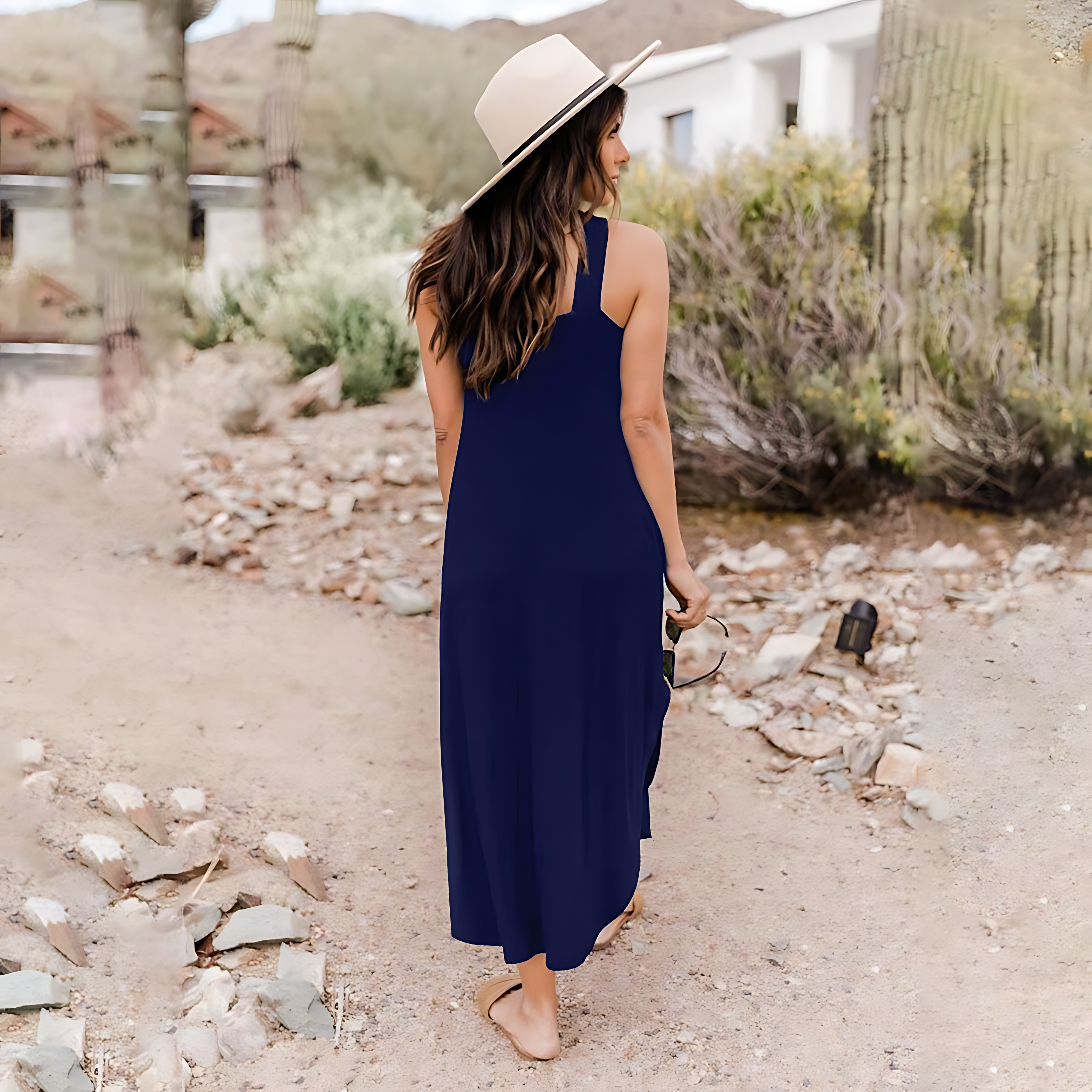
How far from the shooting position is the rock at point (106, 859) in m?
2.75

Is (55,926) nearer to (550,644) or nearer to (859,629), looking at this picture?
(550,644)

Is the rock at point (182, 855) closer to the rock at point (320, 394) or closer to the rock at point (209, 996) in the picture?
the rock at point (209, 996)

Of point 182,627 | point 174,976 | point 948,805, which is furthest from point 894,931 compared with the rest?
point 182,627

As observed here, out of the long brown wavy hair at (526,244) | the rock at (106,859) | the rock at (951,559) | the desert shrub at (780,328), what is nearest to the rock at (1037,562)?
the rock at (951,559)

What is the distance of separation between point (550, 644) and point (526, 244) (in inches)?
27.3

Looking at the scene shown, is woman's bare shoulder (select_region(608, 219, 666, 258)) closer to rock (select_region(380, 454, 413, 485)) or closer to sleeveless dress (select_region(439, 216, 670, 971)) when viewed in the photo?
sleeveless dress (select_region(439, 216, 670, 971))

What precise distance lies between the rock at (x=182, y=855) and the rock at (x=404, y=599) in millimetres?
1755

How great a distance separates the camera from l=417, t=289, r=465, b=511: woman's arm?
1.89m

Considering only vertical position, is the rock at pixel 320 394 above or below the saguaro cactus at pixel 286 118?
below

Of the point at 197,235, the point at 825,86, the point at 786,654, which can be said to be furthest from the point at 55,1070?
the point at 197,235

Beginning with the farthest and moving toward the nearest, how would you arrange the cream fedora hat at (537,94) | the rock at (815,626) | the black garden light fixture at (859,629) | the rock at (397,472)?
1. the rock at (397,472)
2. the rock at (815,626)
3. the black garden light fixture at (859,629)
4. the cream fedora hat at (537,94)

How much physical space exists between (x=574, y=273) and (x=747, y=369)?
356cm

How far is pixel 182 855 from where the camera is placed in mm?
2848

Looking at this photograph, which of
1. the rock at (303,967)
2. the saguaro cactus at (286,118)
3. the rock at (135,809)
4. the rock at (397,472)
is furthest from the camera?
the saguaro cactus at (286,118)
